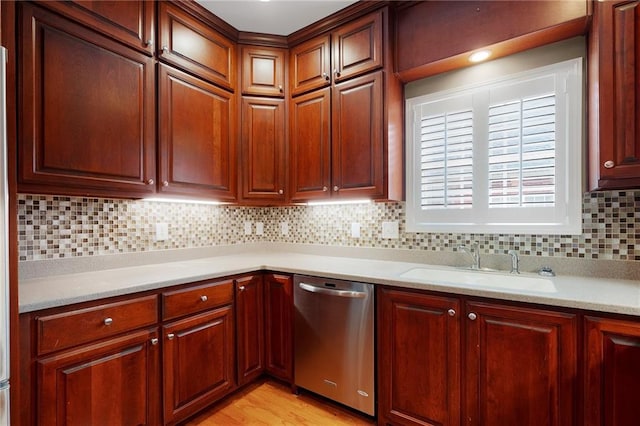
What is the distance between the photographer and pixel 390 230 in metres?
2.29

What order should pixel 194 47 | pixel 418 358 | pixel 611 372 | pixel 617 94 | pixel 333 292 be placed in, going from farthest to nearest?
pixel 194 47
pixel 333 292
pixel 418 358
pixel 617 94
pixel 611 372

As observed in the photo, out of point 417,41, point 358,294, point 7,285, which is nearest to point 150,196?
point 7,285

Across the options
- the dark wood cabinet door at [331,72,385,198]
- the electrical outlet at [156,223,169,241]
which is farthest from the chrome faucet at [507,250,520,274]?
the electrical outlet at [156,223,169,241]

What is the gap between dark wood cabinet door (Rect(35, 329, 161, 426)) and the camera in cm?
124

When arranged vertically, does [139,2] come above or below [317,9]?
below

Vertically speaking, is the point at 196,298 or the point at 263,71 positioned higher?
the point at 263,71

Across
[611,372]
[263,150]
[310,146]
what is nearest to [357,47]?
[310,146]

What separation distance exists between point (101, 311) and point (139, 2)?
1677 millimetres

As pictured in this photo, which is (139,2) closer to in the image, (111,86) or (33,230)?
(111,86)

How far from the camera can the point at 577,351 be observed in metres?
1.25

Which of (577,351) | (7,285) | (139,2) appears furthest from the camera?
(139,2)

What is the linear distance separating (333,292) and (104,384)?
1193mm

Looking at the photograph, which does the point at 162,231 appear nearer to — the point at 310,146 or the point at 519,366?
the point at 310,146

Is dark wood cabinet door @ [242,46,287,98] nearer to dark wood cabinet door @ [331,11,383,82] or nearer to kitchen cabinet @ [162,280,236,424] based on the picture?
dark wood cabinet door @ [331,11,383,82]
